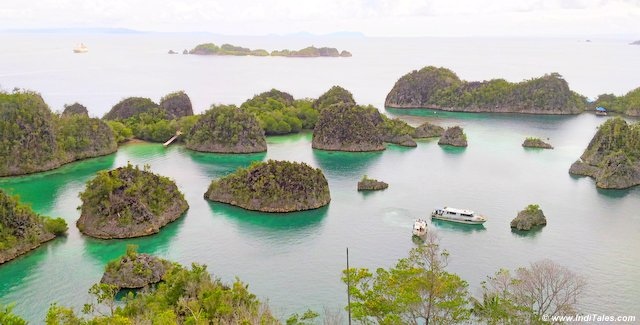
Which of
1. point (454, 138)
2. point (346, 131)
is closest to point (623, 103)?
point (454, 138)

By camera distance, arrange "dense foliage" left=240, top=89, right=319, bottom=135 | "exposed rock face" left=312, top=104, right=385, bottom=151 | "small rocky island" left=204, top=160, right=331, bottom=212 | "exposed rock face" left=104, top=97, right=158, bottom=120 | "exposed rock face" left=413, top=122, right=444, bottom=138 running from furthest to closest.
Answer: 1. "exposed rock face" left=104, top=97, right=158, bottom=120
2. "dense foliage" left=240, top=89, right=319, bottom=135
3. "exposed rock face" left=413, top=122, right=444, bottom=138
4. "exposed rock face" left=312, top=104, right=385, bottom=151
5. "small rocky island" left=204, top=160, right=331, bottom=212

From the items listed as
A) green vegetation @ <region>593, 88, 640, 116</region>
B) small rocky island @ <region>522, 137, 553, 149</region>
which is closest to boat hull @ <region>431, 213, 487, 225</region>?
small rocky island @ <region>522, 137, 553, 149</region>

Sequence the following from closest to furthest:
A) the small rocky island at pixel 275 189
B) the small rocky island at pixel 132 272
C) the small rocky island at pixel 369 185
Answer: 1. the small rocky island at pixel 132 272
2. the small rocky island at pixel 275 189
3. the small rocky island at pixel 369 185

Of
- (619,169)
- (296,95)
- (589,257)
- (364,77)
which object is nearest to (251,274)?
(589,257)

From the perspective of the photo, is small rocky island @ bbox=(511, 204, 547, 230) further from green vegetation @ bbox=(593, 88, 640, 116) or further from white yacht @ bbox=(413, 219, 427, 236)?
green vegetation @ bbox=(593, 88, 640, 116)

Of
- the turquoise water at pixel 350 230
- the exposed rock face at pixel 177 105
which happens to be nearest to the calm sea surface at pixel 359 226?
the turquoise water at pixel 350 230

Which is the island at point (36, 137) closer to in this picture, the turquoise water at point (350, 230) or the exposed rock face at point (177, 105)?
the turquoise water at point (350, 230)
